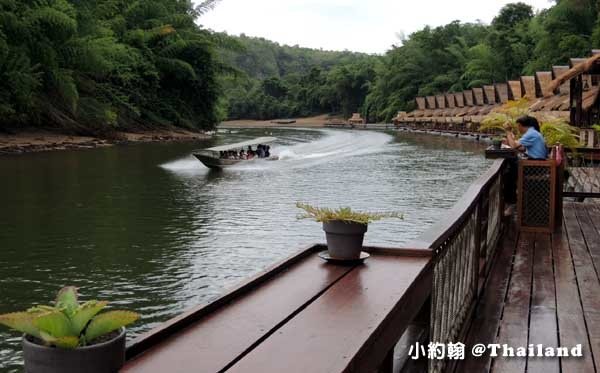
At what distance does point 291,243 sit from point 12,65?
19004mm

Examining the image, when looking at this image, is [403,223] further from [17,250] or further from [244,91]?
[244,91]

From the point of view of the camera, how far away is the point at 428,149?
31.0 meters

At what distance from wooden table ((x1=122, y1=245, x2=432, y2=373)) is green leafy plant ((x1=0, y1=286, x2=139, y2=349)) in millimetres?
193

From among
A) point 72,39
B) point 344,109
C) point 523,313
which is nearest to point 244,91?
point 344,109

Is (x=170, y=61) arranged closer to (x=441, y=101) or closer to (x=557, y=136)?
(x=441, y=101)

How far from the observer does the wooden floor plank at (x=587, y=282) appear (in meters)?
3.68

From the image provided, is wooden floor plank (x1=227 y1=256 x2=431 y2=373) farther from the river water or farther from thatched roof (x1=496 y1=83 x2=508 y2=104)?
thatched roof (x1=496 y1=83 x2=508 y2=104)

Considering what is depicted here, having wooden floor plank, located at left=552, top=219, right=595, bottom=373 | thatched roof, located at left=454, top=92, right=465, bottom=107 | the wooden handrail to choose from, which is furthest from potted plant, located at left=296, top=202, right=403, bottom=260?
thatched roof, located at left=454, top=92, right=465, bottom=107

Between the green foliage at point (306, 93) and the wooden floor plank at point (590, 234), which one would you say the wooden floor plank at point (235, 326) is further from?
the green foliage at point (306, 93)

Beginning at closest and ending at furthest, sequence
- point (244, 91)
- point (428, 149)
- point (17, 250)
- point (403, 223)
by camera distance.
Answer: point (17, 250)
point (403, 223)
point (428, 149)
point (244, 91)

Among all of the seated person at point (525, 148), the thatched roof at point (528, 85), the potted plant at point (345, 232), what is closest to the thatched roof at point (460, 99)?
the thatched roof at point (528, 85)

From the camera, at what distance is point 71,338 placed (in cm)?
142

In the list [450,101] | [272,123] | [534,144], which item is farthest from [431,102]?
[534,144]

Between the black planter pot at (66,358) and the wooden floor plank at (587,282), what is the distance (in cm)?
258
